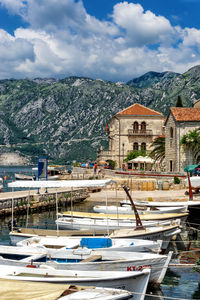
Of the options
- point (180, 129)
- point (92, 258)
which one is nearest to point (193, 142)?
point (180, 129)

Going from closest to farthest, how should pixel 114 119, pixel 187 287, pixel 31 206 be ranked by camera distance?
pixel 187 287
pixel 31 206
pixel 114 119

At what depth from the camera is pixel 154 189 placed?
4638 cm

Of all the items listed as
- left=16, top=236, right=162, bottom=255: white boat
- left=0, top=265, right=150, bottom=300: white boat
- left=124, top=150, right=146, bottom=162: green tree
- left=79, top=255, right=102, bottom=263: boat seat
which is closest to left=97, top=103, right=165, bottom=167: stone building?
left=124, top=150, right=146, bottom=162: green tree

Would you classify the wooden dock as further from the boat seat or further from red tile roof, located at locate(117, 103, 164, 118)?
red tile roof, located at locate(117, 103, 164, 118)

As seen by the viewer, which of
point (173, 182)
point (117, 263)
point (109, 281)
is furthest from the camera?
point (173, 182)

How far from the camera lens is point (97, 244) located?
14.6 meters

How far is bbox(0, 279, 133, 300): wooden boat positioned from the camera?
848 centimetres

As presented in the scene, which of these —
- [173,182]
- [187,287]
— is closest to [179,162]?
[173,182]

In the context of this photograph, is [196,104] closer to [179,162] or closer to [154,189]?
[179,162]

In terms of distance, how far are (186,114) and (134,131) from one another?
23.6 meters

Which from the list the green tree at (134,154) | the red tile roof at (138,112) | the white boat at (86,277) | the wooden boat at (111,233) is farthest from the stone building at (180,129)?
the white boat at (86,277)

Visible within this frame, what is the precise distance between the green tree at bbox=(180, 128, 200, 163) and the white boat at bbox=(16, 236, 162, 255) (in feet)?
109

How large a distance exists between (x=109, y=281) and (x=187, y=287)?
516cm

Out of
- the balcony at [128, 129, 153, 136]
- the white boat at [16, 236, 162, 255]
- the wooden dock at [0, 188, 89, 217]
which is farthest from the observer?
the balcony at [128, 129, 153, 136]
